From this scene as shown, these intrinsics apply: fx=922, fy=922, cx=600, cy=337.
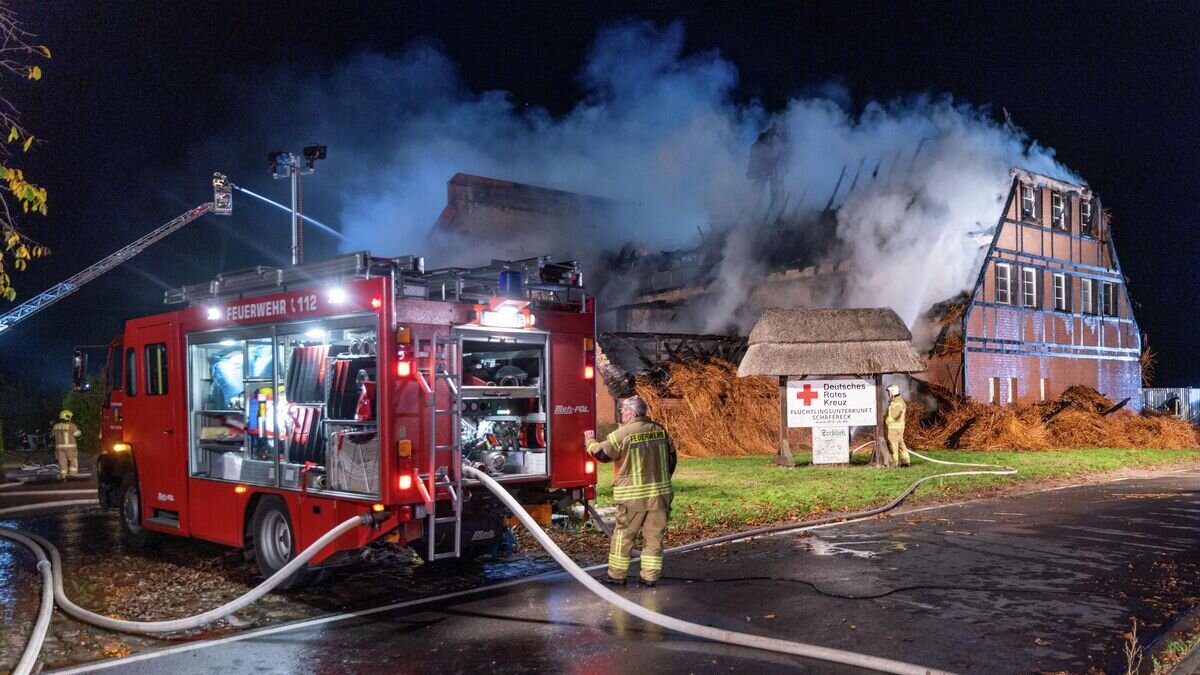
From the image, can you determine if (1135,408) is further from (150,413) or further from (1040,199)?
(150,413)

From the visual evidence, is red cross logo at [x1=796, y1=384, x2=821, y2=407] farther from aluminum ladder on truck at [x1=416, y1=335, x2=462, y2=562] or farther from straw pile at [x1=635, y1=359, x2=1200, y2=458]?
aluminum ladder on truck at [x1=416, y1=335, x2=462, y2=562]

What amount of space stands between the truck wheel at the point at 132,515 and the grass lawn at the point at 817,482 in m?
5.60

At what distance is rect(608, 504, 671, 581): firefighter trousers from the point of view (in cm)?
756

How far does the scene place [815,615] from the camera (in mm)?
6676

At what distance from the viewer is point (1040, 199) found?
28812mm

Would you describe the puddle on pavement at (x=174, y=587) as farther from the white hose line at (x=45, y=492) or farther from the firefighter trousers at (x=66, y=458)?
the firefighter trousers at (x=66, y=458)

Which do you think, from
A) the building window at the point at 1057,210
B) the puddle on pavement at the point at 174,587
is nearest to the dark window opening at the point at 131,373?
the puddle on pavement at the point at 174,587

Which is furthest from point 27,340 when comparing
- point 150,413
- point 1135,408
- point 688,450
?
point 1135,408

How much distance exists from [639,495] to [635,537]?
39 centimetres

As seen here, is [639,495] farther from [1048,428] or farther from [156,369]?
[1048,428]

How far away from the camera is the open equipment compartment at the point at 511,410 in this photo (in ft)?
27.7

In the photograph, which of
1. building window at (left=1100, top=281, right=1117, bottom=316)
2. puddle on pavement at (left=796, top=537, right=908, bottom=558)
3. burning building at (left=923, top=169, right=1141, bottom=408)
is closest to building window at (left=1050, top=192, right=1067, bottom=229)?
burning building at (left=923, top=169, right=1141, bottom=408)

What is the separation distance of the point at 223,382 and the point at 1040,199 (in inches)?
1043

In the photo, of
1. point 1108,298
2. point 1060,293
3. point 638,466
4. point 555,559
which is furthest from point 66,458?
point 1108,298
